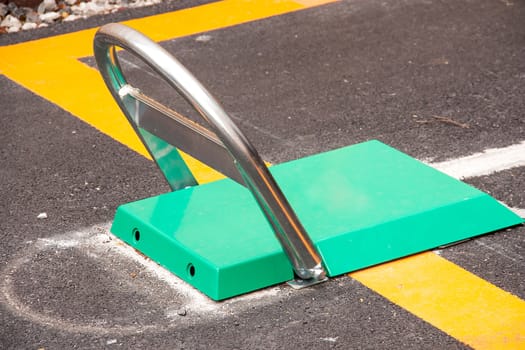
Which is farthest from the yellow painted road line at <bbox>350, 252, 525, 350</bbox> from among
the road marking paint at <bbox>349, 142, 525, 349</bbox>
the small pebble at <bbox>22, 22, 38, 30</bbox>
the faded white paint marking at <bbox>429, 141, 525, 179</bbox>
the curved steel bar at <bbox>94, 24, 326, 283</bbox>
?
the small pebble at <bbox>22, 22, 38, 30</bbox>

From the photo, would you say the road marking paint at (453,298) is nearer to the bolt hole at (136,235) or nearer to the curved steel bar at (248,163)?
the curved steel bar at (248,163)

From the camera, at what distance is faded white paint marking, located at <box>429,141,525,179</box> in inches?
183

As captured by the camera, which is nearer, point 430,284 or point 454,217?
point 430,284

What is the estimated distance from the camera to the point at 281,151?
16.4 ft

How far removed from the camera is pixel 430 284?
12.3ft

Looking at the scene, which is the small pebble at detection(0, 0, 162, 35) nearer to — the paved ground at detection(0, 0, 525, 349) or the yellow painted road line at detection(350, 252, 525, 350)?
the paved ground at detection(0, 0, 525, 349)

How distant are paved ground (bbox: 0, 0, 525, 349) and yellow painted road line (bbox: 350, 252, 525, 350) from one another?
0.04 ft

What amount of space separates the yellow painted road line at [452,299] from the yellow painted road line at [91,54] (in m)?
1.20

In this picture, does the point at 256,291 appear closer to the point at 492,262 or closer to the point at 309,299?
the point at 309,299

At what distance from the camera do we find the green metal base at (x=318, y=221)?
372 centimetres

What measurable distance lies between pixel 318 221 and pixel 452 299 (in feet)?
1.90

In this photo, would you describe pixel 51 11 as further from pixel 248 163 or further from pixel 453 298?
pixel 453 298

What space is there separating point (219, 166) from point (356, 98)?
197cm

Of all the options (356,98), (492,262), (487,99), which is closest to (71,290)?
(492,262)
